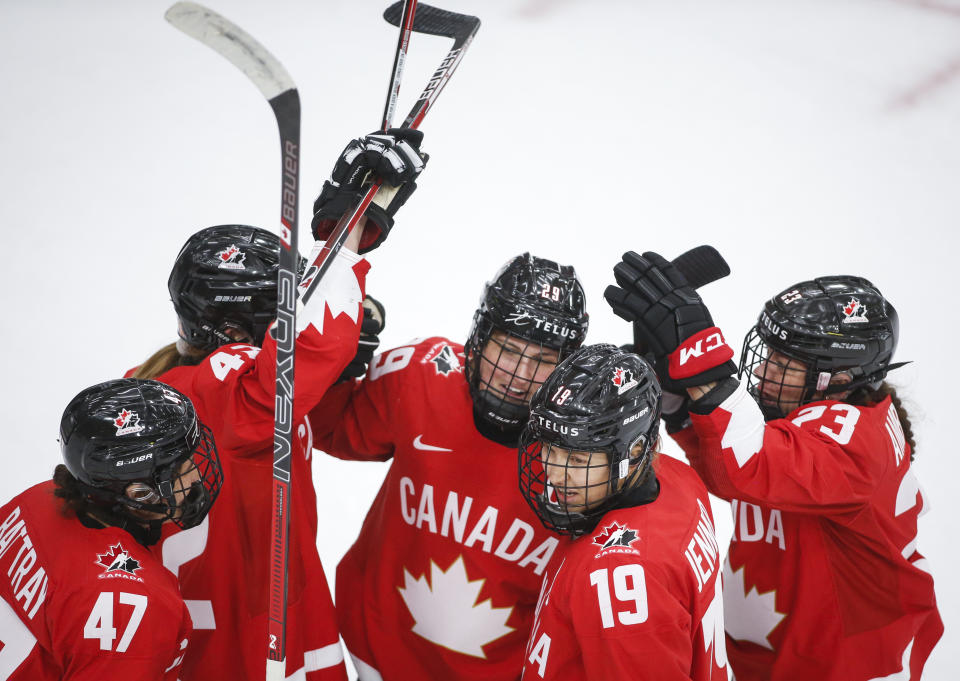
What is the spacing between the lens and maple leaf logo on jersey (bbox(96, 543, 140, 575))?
5.13 ft

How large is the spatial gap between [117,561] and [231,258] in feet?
2.29

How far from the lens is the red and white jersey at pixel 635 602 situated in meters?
1.51

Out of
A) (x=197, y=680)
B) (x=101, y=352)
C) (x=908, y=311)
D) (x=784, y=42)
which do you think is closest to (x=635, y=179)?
(x=784, y=42)

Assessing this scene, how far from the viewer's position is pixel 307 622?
212cm

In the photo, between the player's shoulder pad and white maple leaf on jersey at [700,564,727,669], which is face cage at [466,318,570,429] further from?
white maple leaf on jersey at [700,564,727,669]

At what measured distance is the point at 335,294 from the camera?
5.95 feet

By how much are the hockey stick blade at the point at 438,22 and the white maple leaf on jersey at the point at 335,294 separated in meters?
0.67

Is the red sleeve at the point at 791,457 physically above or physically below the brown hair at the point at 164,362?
below

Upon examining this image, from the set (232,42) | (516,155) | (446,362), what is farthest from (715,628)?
(516,155)

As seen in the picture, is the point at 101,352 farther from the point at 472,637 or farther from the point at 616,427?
the point at 616,427

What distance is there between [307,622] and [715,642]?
888 mm

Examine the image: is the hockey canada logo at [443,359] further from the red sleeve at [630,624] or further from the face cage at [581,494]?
the red sleeve at [630,624]

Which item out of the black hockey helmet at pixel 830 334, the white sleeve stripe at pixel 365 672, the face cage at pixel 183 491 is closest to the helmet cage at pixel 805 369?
the black hockey helmet at pixel 830 334

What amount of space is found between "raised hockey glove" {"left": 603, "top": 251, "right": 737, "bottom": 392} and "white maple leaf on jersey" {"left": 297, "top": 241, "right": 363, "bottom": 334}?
0.53 m
